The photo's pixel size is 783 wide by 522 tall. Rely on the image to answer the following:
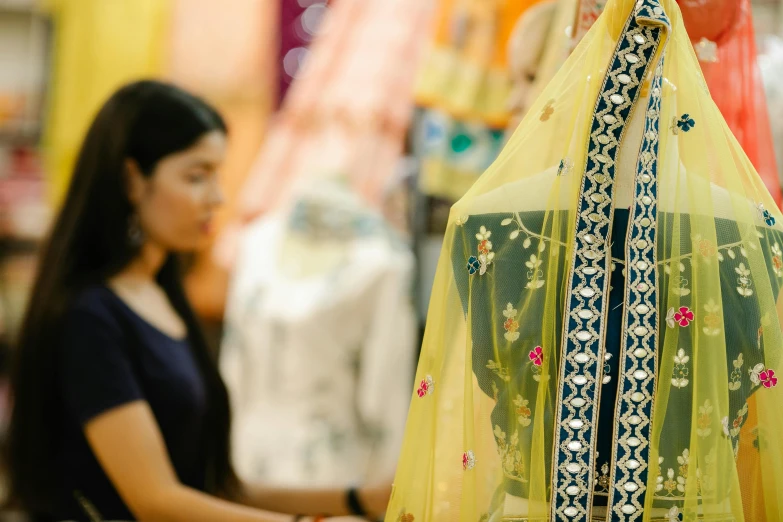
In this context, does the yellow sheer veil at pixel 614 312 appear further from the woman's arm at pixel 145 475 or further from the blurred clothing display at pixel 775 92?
the blurred clothing display at pixel 775 92

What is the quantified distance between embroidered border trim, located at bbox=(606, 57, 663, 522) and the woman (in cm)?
58

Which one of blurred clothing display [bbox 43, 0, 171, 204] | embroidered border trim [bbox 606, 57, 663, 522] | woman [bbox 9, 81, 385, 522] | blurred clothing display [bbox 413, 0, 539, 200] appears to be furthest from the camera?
blurred clothing display [bbox 43, 0, 171, 204]

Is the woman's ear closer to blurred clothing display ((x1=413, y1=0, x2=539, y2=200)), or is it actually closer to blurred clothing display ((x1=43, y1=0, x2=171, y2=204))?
blurred clothing display ((x1=413, y1=0, x2=539, y2=200))

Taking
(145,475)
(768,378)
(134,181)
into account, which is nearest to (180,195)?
(134,181)

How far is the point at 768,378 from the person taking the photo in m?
0.98

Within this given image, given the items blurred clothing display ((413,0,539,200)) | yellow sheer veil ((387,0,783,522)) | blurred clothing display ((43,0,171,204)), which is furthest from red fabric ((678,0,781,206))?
blurred clothing display ((43,0,171,204))

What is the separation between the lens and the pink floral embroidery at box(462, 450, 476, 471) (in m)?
1.01

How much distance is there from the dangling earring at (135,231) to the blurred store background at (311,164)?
2.24 ft

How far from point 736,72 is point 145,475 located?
1.03 m

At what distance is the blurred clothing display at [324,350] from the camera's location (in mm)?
2395

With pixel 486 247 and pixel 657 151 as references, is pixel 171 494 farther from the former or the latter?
pixel 657 151

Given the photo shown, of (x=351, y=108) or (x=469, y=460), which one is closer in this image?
(x=469, y=460)

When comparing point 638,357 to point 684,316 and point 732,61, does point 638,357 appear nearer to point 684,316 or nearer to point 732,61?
point 684,316

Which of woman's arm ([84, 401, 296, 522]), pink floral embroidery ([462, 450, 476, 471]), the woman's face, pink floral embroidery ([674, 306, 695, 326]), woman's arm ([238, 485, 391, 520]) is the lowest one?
woman's arm ([238, 485, 391, 520])
